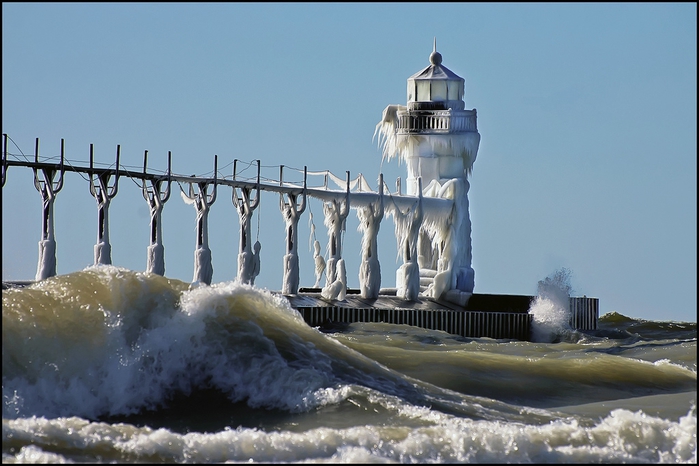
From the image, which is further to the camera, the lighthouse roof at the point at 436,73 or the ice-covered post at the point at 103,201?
the lighthouse roof at the point at 436,73

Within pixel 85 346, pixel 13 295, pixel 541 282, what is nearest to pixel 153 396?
pixel 85 346

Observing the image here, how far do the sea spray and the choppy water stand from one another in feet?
65.8

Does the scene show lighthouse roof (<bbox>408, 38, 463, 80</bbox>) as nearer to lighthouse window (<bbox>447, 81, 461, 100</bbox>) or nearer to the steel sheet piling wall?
lighthouse window (<bbox>447, 81, 461, 100</bbox>)

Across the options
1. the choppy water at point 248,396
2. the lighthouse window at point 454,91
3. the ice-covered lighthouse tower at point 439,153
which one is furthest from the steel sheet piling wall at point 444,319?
the choppy water at point 248,396

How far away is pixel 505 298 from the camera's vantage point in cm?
5047

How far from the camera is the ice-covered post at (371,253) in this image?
46938 millimetres

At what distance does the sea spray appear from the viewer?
47.9 metres

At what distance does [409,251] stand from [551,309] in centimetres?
577

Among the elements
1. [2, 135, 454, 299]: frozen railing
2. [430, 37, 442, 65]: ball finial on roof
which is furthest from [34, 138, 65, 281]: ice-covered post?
[430, 37, 442, 65]: ball finial on roof

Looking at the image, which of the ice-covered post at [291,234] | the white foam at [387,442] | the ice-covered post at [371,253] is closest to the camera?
the white foam at [387,442]

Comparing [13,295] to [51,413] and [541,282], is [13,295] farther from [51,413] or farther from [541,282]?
[541,282]

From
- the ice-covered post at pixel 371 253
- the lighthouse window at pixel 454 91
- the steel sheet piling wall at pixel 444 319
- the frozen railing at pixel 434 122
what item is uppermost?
the lighthouse window at pixel 454 91

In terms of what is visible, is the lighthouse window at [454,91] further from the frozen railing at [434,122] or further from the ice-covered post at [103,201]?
the ice-covered post at [103,201]

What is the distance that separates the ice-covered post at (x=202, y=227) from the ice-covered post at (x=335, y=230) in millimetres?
6228
